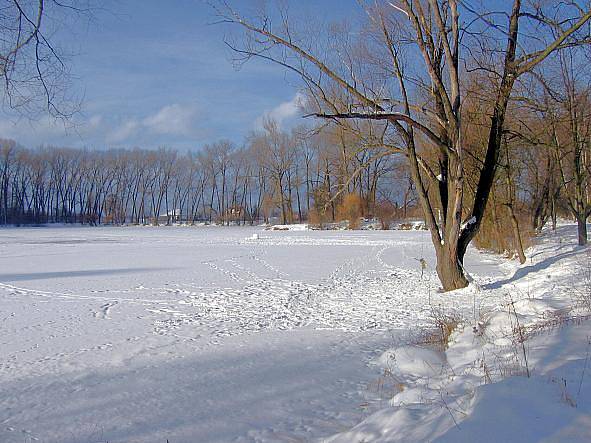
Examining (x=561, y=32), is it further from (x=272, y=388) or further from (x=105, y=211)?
(x=105, y=211)

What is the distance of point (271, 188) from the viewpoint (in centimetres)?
7631

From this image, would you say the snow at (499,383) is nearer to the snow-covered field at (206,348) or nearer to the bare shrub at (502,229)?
the snow-covered field at (206,348)

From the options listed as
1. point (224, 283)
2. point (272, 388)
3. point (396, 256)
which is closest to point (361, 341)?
point (272, 388)

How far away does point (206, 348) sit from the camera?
730cm

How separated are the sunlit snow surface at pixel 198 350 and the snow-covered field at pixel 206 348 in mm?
24

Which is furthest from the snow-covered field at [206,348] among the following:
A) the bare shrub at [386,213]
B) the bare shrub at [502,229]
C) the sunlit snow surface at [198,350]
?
the bare shrub at [386,213]

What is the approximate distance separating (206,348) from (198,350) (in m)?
0.14

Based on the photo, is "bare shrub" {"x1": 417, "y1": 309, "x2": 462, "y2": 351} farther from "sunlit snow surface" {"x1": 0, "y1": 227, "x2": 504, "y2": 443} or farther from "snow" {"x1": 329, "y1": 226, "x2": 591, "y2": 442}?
"sunlit snow surface" {"x1": 0, "y1": 227, "x2": 504, "y2": 443}

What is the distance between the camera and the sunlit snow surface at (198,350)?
4680 millimetres

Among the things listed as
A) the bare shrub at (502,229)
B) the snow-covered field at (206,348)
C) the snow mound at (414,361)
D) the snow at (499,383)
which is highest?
the bare shrub at (502,229)

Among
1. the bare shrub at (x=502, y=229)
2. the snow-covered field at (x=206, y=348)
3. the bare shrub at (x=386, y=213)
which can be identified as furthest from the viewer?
the bare shrub at (x=386, y=213)

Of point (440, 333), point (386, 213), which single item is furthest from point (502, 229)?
point (386, 213)

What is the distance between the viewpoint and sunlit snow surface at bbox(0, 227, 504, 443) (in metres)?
4.68

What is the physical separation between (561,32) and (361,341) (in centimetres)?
622
